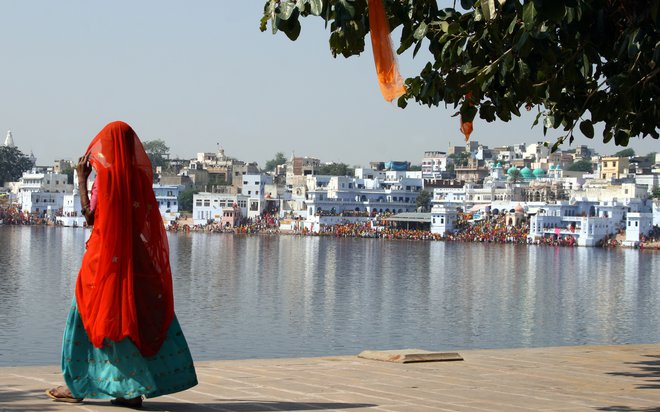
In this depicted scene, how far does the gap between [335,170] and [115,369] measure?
101632mm

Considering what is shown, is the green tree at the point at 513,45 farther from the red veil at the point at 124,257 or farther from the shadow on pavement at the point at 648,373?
the shadow on pavement at the point at 648,373

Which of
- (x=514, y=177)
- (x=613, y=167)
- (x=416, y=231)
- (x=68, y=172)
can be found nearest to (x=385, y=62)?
(x=416, y=231)

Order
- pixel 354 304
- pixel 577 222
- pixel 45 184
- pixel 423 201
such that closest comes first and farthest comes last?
pixel 354 304, pixel 577 222, pixel 423 201, pixel 45 184

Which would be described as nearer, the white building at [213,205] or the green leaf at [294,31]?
the green leaf at [294,31]

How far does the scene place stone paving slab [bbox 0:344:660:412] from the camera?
16.9 feet

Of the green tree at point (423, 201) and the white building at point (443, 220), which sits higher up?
the green tree at point (423, 201)

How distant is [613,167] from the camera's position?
315 ft

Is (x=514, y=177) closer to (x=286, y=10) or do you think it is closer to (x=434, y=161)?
(x=434, y=161)

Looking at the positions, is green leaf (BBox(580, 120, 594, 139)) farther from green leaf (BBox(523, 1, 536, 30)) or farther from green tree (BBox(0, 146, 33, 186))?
green tree (BBox(0, 146, 33, 186))

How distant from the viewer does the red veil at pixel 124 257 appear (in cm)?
482

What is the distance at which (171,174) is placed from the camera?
98.3 meters

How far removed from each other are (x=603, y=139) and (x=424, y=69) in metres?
1.89

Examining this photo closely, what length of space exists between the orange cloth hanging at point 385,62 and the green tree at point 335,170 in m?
99.1

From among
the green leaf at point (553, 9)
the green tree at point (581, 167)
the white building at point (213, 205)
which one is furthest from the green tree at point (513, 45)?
the green tree at point (581, 167)
